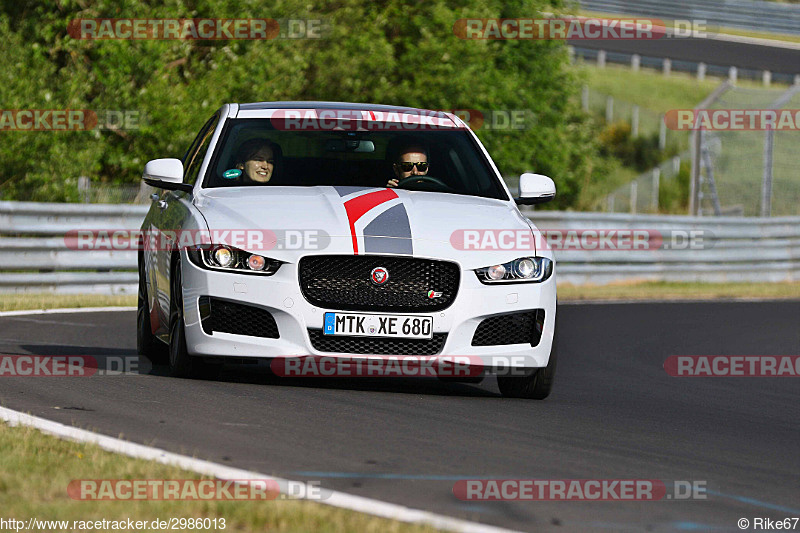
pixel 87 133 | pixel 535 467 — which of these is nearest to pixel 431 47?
pixel 87 133

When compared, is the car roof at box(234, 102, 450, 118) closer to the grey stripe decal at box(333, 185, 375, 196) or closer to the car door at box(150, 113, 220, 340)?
the car door at box(150, 113, 220, 340)

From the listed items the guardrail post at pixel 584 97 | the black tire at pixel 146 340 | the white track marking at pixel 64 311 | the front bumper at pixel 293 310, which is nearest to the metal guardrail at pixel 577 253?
the white track marking at pixel 64 311

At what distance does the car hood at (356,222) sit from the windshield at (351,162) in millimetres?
340

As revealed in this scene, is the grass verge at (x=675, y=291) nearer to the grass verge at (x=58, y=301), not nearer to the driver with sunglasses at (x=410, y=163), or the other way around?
the grass verge at (x=58, y=301)

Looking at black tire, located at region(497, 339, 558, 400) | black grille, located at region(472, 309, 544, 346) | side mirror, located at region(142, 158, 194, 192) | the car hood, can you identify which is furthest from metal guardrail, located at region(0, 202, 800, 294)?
black grille, located at region(472, 309, 544, 346)

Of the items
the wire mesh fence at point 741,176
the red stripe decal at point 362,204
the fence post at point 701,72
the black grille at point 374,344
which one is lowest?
the fence post at point 701,72

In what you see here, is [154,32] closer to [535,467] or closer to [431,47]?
[431,47]

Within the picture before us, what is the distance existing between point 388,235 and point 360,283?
0.95 feet

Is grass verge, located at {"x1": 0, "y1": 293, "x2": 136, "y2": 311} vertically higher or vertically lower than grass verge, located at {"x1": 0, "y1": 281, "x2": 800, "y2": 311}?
higher

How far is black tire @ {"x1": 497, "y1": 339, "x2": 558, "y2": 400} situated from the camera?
26.4ft

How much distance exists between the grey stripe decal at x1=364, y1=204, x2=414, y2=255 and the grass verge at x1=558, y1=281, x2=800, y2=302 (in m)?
10.6

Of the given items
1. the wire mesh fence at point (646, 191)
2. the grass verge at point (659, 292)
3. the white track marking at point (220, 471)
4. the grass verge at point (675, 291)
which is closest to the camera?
the white track marking at point (220, 471)

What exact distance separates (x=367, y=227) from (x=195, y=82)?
52.8 ft

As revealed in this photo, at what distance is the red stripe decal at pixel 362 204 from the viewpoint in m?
7.64
